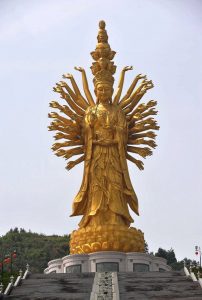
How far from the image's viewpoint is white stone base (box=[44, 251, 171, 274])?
28234 mm

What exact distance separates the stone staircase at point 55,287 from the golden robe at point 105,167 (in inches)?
277

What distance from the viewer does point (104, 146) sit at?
104 ft

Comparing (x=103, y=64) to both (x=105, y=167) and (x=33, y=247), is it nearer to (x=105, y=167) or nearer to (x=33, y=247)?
(x=105, y=167)

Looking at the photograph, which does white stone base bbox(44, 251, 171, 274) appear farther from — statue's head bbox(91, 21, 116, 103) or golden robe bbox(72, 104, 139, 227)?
statue's head bbox(91, 21, 116, 103)

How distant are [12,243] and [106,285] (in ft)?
127

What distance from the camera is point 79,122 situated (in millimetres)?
31984

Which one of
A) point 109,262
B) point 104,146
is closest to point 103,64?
point 104,146

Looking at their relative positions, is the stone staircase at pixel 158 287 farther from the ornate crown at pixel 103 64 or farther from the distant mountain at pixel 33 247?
the distant mountain at pixel 33 247

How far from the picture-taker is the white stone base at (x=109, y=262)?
92.6 feet

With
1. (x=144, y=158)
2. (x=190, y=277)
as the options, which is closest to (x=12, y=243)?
(x=144, y=158)

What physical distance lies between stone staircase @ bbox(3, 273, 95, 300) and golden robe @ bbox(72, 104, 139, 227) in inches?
277

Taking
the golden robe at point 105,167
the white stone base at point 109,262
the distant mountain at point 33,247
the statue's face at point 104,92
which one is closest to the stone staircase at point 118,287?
the white stone base at point 109,262

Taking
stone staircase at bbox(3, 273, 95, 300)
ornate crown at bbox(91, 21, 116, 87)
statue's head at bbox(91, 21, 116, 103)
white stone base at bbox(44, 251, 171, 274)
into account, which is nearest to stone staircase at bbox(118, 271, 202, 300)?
stone staircase at bbox(3, 273, 95, 300)

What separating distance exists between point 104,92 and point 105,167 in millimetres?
3368
